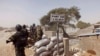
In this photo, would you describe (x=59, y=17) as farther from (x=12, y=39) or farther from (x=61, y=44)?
(x=61, y=44)

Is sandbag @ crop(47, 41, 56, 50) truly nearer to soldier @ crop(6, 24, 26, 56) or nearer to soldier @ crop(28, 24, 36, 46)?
soldier @ crop(6, 24, 26, 56)

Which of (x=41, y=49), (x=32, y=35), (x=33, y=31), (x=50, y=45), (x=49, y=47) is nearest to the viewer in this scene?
(x=50, y=45)

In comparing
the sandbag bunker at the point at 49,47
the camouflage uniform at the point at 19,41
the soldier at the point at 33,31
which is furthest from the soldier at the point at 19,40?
the soldier at the point at 33,31

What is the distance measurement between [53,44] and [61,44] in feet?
1.25

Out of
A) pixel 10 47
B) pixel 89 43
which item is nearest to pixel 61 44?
pixel 89 43

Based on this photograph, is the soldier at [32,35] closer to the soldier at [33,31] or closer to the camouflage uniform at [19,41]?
the soldier at [33,31]

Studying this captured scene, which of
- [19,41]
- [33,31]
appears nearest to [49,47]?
[19,41]

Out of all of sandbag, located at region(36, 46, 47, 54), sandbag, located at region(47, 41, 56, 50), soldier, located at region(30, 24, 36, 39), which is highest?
soldier, located at region(30, 24, 36, 39)

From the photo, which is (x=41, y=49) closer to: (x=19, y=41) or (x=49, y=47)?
(x=49, y=47)

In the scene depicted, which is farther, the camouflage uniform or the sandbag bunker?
the sandbag bunker

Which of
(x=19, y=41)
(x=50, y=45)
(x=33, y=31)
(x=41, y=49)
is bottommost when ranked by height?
(x=41, y=49)

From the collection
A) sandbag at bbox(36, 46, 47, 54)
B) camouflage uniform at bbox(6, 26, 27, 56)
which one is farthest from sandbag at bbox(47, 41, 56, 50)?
camouflage uniform at bbox(6, 26, 27, 56)

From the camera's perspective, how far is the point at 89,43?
1183cm

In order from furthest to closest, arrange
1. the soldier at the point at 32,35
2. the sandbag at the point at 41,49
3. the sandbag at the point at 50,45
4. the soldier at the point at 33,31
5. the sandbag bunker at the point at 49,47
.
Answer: the soldier at the point at 33,31 < the soldier at the point at 32,35 < the sandbag at the point at 41,49 < the sandbag at the point at 50,45 < the sandbag bunker at the point at 49,47
